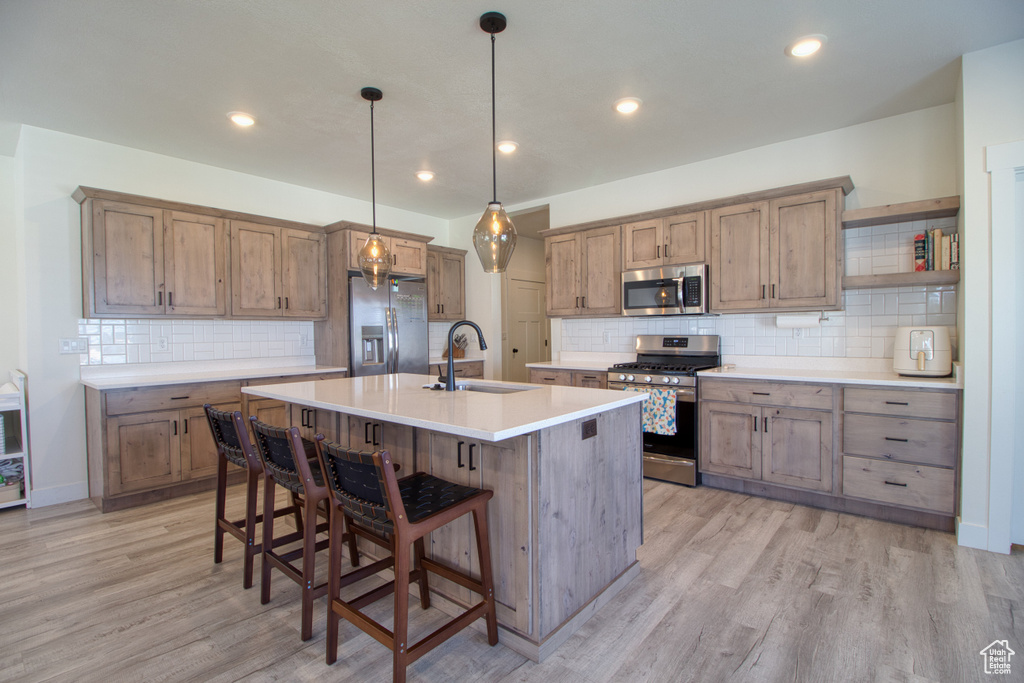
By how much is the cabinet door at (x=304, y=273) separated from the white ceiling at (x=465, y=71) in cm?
79

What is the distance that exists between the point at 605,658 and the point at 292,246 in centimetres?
423

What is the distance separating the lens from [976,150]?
268 cm

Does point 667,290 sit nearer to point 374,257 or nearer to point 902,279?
point 902,279

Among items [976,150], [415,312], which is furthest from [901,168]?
[415,312]

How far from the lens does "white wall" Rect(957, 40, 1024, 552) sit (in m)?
2.61

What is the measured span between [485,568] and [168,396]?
300cm

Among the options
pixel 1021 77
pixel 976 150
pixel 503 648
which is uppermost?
pixel 1021 77

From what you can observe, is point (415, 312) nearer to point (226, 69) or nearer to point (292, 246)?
point (292, 246)

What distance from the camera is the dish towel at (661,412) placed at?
3756 millimetres

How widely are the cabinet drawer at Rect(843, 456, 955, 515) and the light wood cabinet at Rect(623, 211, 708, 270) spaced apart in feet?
6.10

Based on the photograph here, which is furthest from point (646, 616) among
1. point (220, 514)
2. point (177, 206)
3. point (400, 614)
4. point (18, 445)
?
point (18, 445)

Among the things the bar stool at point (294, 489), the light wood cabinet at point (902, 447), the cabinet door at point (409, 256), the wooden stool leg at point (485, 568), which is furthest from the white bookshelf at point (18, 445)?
the light wood cabinet at point (902, 447)

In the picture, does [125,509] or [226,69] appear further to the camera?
[125,509]

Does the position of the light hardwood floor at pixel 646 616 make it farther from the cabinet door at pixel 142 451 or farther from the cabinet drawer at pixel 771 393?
the cabinet drawer at pixel 771 393
